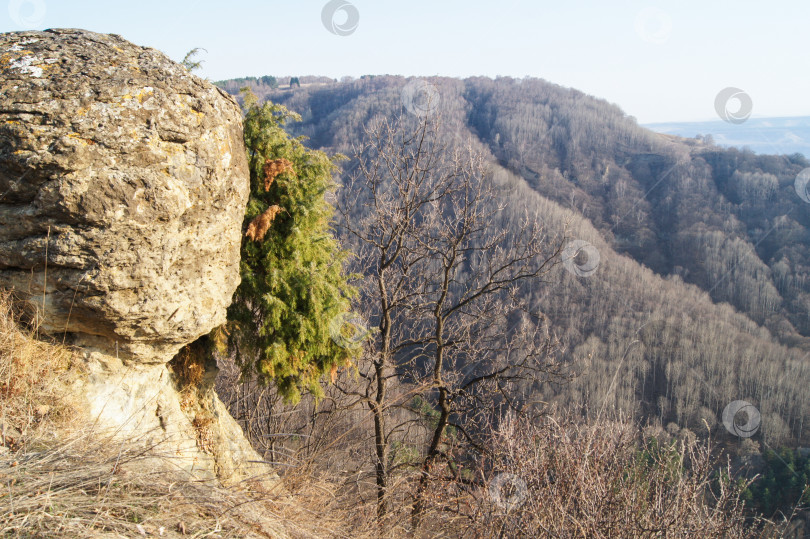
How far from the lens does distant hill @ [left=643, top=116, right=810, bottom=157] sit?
102812 mm

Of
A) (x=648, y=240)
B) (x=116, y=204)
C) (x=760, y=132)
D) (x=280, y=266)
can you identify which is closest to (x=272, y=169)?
(x=280, y=266)

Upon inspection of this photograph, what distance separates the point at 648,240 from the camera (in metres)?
73.3

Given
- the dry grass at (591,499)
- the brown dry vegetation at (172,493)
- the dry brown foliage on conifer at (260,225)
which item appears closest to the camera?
the brown dry vegetation at (172,493)

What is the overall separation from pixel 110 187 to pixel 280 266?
2270 mm

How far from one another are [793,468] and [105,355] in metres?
46.2

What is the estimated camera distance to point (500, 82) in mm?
109750

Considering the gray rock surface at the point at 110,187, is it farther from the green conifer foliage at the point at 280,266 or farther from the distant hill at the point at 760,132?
the distant hill at the point at 760,132

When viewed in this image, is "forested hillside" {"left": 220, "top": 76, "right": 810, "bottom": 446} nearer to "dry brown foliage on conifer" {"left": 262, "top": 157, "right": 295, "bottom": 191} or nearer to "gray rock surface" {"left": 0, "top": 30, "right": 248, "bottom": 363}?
"dry brown foliage on conifer" {"left": 262, "top": 157, "right": 295, "bottom": 191}

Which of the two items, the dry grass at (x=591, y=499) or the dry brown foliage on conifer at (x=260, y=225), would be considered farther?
the dry brown foliage on conifer at (x=260, y=225)

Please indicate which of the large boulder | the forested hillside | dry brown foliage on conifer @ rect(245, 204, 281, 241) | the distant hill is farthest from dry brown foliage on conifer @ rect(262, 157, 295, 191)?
the distant hill

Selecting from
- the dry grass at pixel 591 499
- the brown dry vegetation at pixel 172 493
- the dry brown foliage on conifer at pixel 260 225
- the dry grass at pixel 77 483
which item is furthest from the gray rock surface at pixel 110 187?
the dry grass at pixel 591 499

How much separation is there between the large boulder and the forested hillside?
22.4 metres

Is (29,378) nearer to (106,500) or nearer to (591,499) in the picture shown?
(106,500)

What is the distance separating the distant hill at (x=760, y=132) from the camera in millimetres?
102812
